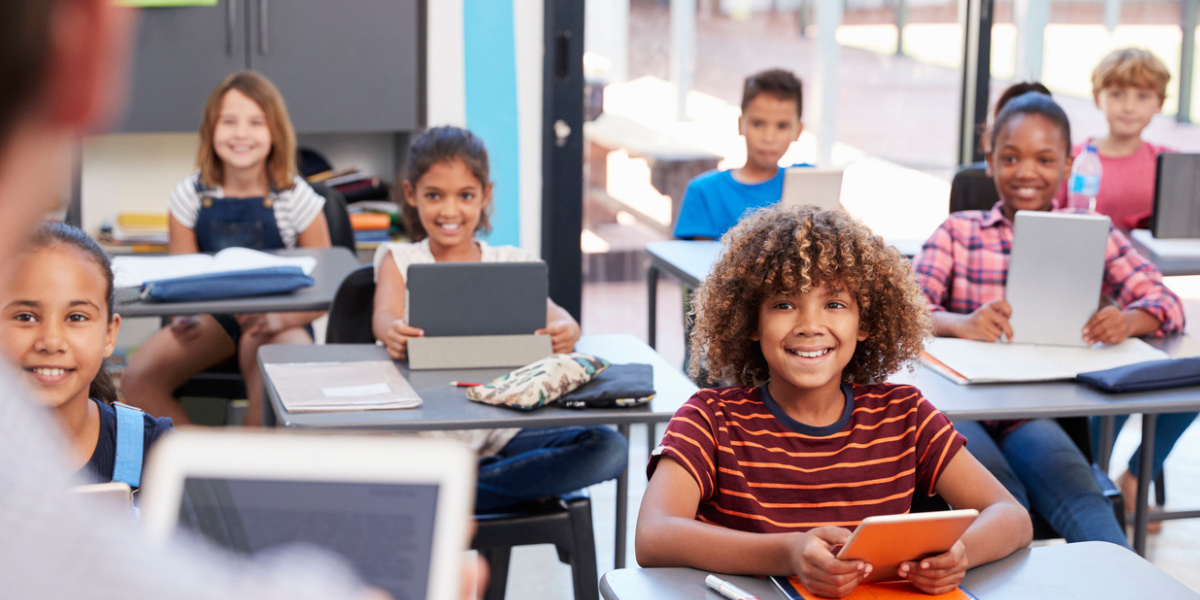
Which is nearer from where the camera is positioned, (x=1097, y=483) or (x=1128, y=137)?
(x=1097, y=483)

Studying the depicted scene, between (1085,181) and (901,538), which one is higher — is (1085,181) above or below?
above

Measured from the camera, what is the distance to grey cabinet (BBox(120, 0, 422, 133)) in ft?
11.6

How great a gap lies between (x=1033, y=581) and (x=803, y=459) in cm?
34

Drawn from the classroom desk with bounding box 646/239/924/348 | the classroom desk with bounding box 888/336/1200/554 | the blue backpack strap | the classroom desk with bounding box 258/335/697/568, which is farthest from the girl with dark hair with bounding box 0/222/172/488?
the classroom desk with bounding box 646/239/924/348

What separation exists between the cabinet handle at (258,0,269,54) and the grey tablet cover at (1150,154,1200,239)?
2.72 meters

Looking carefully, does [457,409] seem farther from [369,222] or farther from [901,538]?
[369,222]

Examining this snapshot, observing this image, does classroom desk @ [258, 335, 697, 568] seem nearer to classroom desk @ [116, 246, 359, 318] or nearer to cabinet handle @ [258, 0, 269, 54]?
classroom desk @ [116, 246, 359, 318]

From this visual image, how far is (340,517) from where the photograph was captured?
1.35ft

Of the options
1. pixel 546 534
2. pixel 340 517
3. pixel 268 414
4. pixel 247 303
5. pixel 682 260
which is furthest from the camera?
pixel 682 260

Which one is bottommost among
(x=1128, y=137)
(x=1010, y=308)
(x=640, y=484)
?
(x=640, y=484)

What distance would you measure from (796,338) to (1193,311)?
122 inches

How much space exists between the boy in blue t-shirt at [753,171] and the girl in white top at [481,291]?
2.37 ft

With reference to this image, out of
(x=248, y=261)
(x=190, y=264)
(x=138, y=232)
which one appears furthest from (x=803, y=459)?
(x=138, y=232)

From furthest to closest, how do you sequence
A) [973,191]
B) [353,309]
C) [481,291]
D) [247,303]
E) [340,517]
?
[973,191]
[247,303]
[353,309]
[481,291]
[340,517]
